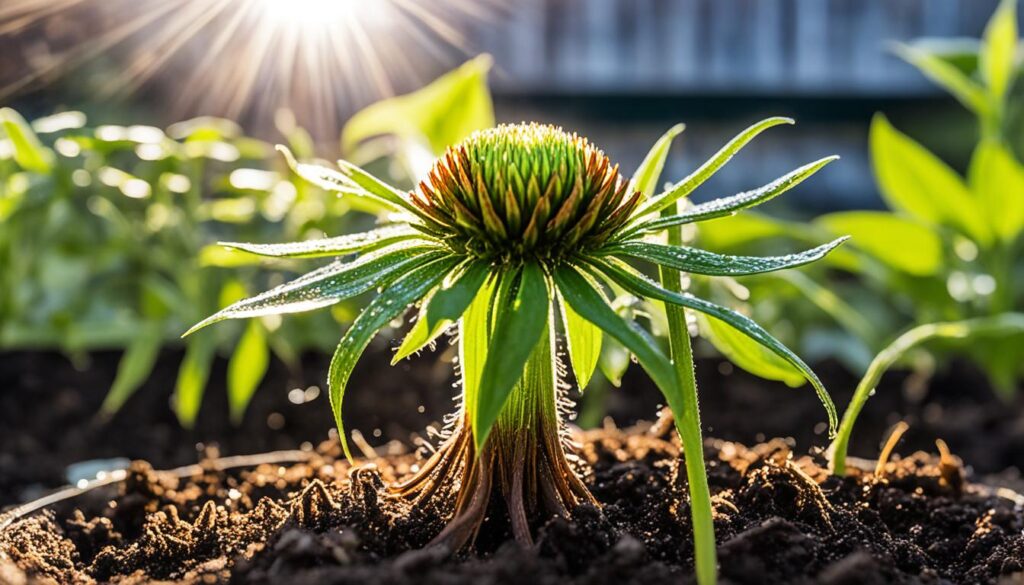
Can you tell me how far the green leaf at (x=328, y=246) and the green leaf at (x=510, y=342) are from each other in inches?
4.7

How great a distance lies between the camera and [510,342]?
0.72 metres

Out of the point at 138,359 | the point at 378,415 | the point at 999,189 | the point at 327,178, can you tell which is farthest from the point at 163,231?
the point at 999,189

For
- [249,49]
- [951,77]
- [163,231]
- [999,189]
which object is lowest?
[163,231]

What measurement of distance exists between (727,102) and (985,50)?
551cm

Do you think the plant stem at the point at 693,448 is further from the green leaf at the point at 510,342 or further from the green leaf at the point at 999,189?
the green leaf at the point at 999,189

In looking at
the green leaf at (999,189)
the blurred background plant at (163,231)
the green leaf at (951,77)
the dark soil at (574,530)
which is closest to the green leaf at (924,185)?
the green leaf at (999,189)

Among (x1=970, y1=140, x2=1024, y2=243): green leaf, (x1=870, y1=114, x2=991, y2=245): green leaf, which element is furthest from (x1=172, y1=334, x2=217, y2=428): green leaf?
(x1=970, y1=140, x2=1024, y2=243): green leaf

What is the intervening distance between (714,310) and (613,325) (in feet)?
0.24

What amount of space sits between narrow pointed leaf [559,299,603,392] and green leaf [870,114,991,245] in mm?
1442

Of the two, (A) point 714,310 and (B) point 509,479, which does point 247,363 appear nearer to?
(B) point 509,479

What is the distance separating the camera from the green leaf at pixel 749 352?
3.06 feet

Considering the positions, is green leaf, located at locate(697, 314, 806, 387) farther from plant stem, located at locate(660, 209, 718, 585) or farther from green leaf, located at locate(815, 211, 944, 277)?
green leaf, located at locate(815, 211, 944, 277)

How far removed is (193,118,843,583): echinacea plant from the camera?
735mm

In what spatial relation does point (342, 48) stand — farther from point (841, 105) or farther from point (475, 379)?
→ point (475, 379)
